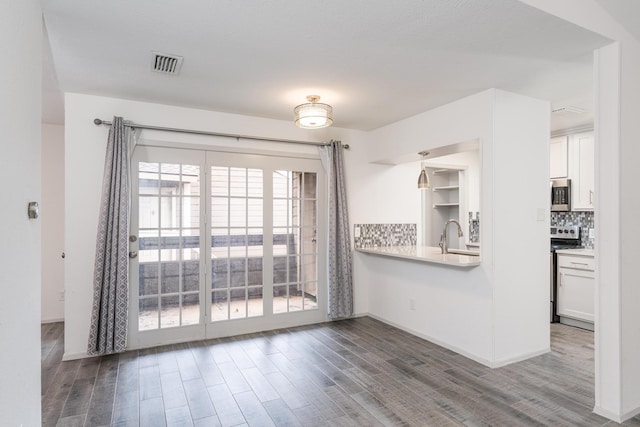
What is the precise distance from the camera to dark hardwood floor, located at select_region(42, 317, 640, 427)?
2375 mm

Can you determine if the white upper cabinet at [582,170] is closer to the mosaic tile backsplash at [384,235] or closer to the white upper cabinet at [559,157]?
the white upper cabinet at [559,157]

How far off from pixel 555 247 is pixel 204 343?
4478mm

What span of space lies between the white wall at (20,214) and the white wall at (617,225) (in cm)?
320

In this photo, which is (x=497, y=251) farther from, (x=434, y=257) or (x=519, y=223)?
(x=434, y=257)

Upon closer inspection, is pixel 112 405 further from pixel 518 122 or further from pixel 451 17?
pixel 518 122

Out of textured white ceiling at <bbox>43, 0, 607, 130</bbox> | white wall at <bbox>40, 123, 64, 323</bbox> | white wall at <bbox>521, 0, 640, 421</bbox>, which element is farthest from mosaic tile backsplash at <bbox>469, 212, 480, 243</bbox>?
white wall at <bbox>40, 123, 64, 323</bbox>

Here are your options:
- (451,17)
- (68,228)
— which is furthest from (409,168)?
(68,228)

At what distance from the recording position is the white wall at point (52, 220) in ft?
15.2

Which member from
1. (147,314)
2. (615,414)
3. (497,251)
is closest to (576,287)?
(497,251)

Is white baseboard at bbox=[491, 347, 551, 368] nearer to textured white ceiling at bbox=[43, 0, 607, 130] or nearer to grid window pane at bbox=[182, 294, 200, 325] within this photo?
textured white ceiling at bbox=[43, 0, 607, 130]

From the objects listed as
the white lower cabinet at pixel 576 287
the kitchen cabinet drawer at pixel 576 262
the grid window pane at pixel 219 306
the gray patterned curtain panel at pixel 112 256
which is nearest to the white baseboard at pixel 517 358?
the white lower cabinet at pixel 576 287

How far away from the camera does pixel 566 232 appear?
15.9 feet

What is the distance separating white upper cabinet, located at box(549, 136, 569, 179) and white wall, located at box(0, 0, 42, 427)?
5.44m

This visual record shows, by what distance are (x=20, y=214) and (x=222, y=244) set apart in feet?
8.39
